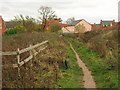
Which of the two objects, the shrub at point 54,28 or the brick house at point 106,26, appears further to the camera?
the shrub at point 54,28

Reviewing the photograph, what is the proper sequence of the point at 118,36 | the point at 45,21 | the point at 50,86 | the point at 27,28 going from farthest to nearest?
the point at 45,21, the point at 27,28, the point at 118,36, the point at 50,86

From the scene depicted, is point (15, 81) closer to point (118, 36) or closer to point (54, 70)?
point (54, 70)

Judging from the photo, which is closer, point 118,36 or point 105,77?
point 105,77

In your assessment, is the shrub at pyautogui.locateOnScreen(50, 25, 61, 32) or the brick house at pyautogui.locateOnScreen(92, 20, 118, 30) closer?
the brick house at pyautogui.locateOnScreen(92, 20, 118, 30)

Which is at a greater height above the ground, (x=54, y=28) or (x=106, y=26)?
(x=106, y=26)

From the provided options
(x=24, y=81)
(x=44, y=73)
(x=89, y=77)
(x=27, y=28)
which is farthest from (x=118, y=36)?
(x=27, y=28)

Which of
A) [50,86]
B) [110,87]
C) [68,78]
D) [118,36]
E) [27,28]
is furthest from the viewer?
[27,28]

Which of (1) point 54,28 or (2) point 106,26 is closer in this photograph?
(1) point 54,28

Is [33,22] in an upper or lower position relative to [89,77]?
upper

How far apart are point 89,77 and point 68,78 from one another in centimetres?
131

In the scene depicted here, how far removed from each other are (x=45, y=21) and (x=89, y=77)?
53729mm

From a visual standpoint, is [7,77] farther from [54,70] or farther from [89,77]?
[89,77]

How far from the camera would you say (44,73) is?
40.3 feet

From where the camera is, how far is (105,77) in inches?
521
